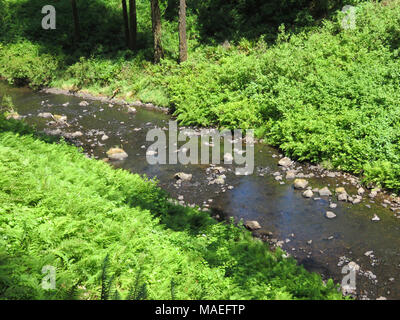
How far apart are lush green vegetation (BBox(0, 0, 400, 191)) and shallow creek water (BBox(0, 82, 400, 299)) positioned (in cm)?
129

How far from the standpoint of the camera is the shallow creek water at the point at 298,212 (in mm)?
7949

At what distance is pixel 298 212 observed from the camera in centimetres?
995

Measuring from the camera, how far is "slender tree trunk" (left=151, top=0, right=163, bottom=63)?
2020 centimetres

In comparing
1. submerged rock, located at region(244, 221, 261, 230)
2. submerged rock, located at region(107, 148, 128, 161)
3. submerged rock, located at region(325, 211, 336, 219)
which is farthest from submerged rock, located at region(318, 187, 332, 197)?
submerged rock, located at region(107, 148, 128, 161)

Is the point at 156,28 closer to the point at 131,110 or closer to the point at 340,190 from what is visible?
the point at 131,110

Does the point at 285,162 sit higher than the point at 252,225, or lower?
higher

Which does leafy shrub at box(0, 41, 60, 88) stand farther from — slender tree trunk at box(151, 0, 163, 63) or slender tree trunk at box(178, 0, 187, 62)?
slender tree trunk at box(178, 0, 187, 62)

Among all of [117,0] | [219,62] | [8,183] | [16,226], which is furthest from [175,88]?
[117,0]

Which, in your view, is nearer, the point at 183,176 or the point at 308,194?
the point at 308,194

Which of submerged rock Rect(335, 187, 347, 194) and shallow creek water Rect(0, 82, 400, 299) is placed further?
submerged rock Rect(335, 187, 347, 194)

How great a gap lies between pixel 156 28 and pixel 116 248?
16893 millimetres

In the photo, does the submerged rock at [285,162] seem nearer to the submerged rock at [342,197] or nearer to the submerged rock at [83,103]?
the submerged rock at [342,197]

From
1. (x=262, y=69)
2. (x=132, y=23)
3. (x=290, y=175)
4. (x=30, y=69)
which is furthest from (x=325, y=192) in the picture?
(x=30, y=69)

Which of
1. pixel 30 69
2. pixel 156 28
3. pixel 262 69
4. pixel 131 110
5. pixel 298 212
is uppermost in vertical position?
pixel 156 28
